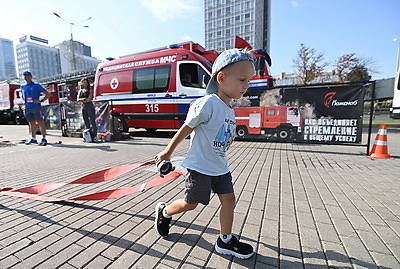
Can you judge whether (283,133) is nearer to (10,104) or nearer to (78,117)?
(78,117)

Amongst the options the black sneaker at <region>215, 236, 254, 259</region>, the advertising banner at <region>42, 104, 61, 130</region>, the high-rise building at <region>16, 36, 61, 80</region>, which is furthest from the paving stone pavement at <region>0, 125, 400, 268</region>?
the high-rise building at <region>16, 36, 61, 80</region>

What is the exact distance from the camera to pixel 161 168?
1.51 meters

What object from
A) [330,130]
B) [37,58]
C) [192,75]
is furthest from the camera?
[37,58]

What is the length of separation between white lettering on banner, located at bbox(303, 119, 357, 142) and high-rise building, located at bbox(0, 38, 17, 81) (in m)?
80.1

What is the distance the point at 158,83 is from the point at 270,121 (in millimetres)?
4461

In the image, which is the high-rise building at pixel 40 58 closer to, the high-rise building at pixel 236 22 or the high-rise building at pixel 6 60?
Answer: the high-rise building at pixel 6 60

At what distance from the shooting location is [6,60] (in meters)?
62.3

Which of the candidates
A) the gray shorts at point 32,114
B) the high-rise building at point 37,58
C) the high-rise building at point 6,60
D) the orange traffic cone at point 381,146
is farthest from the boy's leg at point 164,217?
the high-rise building at point 6,60

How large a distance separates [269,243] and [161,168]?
119cm

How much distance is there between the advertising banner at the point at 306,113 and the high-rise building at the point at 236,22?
223 ft

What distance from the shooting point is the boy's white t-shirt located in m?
1.53

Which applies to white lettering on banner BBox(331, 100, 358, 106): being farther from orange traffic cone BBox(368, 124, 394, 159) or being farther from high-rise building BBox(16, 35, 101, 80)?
high-rise building BBox(16, 35, 101, 80)

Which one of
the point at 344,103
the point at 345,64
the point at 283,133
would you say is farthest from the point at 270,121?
the point at 345,64

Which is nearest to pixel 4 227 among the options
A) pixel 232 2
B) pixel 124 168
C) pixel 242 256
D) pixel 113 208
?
pixel 113 208
